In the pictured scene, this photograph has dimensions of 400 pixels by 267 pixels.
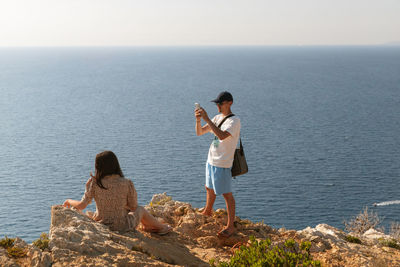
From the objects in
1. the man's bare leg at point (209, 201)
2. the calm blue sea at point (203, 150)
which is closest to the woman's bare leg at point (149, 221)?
the man's bare leg at point (209, 201)

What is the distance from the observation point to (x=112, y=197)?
27.9 ft

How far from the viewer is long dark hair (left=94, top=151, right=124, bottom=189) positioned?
8195 mm

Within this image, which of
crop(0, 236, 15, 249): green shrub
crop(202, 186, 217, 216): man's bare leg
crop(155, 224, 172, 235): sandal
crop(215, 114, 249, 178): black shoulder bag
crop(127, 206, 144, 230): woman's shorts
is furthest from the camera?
crop(202, 186, 217, 216): man's bare leg

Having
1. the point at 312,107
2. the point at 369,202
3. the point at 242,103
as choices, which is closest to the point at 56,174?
the point at 369,202

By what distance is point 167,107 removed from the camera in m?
143

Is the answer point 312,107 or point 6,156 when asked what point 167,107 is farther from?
point 6,156

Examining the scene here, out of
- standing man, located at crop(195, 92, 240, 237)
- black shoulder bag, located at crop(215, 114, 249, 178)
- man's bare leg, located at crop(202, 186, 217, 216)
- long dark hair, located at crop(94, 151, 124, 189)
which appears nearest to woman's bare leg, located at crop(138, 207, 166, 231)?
long dark hair, located at crop(94, 151, 124, 189)

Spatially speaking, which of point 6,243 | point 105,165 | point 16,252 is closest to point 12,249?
point 16,252

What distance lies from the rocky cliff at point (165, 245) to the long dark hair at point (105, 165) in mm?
914

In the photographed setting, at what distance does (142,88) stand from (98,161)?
6956 inches

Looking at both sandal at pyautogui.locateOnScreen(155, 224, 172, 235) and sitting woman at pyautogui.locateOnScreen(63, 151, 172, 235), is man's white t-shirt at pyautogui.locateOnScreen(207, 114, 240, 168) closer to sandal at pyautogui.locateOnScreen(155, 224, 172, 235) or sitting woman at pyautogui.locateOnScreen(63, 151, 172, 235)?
sandal at pyautogui.locateOnScreen(155, 224, 172, 235)

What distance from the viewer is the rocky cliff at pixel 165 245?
23.4 ft

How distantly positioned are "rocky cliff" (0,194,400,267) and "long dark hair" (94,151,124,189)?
3.00ft

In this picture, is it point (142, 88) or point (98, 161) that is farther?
point (142, 88)
